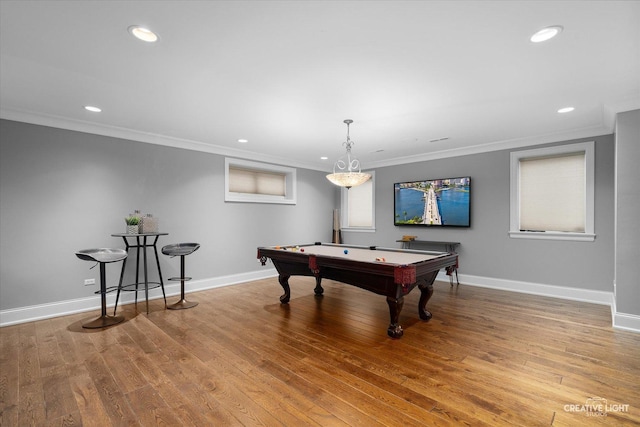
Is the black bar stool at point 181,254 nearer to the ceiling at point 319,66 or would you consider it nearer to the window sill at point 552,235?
the ceiling at point 319,66

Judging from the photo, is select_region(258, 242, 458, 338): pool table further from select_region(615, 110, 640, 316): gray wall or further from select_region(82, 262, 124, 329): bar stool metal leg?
select_region(82, 262, 124, 329): bar stool metal leg

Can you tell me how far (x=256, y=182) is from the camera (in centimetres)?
609

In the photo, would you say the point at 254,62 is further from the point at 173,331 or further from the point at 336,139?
the point at 173,331

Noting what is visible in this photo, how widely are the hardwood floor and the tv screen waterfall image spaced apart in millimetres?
2112

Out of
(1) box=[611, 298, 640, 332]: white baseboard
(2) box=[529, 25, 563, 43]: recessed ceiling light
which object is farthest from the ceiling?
(1) box=[611, 298, 640, 332]: white baseboard

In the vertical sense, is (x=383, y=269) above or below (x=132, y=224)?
below

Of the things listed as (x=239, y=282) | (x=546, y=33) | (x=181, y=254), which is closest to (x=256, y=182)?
(x=239, y=282)

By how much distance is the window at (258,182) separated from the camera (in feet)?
18.5

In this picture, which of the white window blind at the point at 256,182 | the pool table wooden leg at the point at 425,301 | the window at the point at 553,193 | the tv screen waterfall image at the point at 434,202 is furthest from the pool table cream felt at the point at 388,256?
the white window blind at the point at 256,182

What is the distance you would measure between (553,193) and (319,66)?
4.40 metres

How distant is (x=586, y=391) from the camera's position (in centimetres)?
207

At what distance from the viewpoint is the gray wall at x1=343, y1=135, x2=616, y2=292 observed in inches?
166

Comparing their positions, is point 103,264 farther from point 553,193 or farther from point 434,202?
point 553,193

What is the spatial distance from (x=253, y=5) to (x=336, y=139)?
10.3ft
